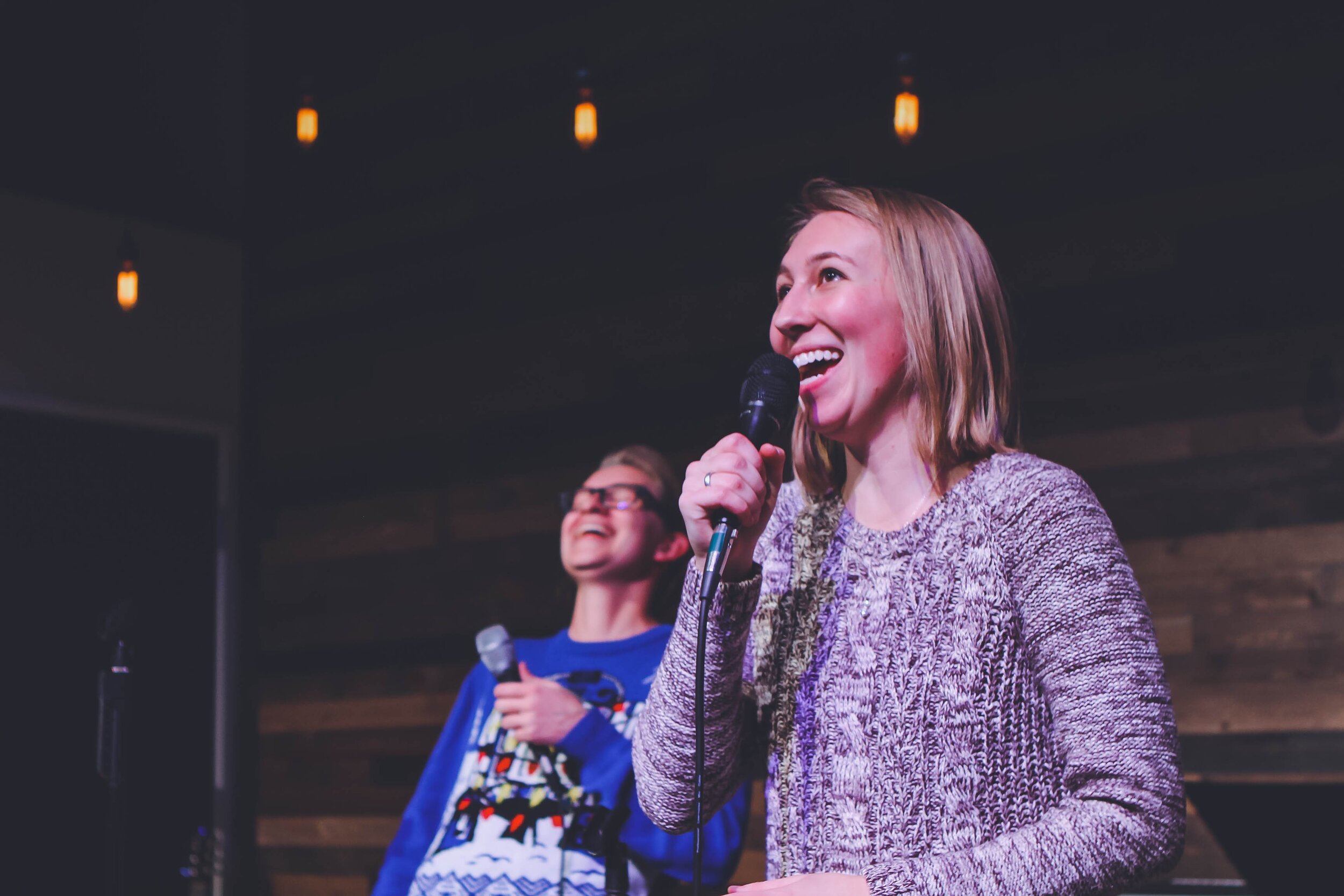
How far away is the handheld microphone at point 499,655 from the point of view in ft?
7.73

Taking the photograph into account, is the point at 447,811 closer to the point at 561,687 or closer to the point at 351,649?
the point at 561,687

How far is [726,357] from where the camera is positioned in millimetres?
3578

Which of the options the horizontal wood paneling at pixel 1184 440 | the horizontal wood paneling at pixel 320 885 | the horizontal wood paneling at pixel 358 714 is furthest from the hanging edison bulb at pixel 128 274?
the horizontal wood paneling at pixel 1184 440

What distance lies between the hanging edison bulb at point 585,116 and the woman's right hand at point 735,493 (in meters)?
2.56

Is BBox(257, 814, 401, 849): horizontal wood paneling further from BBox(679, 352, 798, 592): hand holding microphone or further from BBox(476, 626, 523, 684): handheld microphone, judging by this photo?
BBox(679, 352, 798, 592): hand holding microphone

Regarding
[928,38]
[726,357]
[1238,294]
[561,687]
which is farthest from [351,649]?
[1238,294]

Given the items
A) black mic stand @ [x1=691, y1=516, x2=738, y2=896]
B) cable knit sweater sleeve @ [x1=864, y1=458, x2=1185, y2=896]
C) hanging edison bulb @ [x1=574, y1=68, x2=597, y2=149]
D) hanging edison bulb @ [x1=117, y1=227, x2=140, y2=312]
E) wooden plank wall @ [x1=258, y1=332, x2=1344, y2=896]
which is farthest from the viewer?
hanging edison bulb @ [x1=117, y1=227, x2=140, y2=312]

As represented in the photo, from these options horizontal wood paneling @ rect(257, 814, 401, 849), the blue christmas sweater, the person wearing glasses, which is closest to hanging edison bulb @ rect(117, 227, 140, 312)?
horizontal wood paneling @ rect(257, 814, 401, 849)

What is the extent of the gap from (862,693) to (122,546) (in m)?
4.59

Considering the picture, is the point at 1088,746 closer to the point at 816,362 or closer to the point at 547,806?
the point at 816,362

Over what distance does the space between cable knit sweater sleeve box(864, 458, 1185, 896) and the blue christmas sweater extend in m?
1.15

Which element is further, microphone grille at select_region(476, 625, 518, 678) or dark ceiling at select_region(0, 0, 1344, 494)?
dark ceiling at select_region(0, 0, 1344, 494)

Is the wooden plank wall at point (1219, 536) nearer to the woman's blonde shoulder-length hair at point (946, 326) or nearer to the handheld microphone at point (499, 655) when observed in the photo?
the handheld microphone at point (499, 655)

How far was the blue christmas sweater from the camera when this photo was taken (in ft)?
7.19
